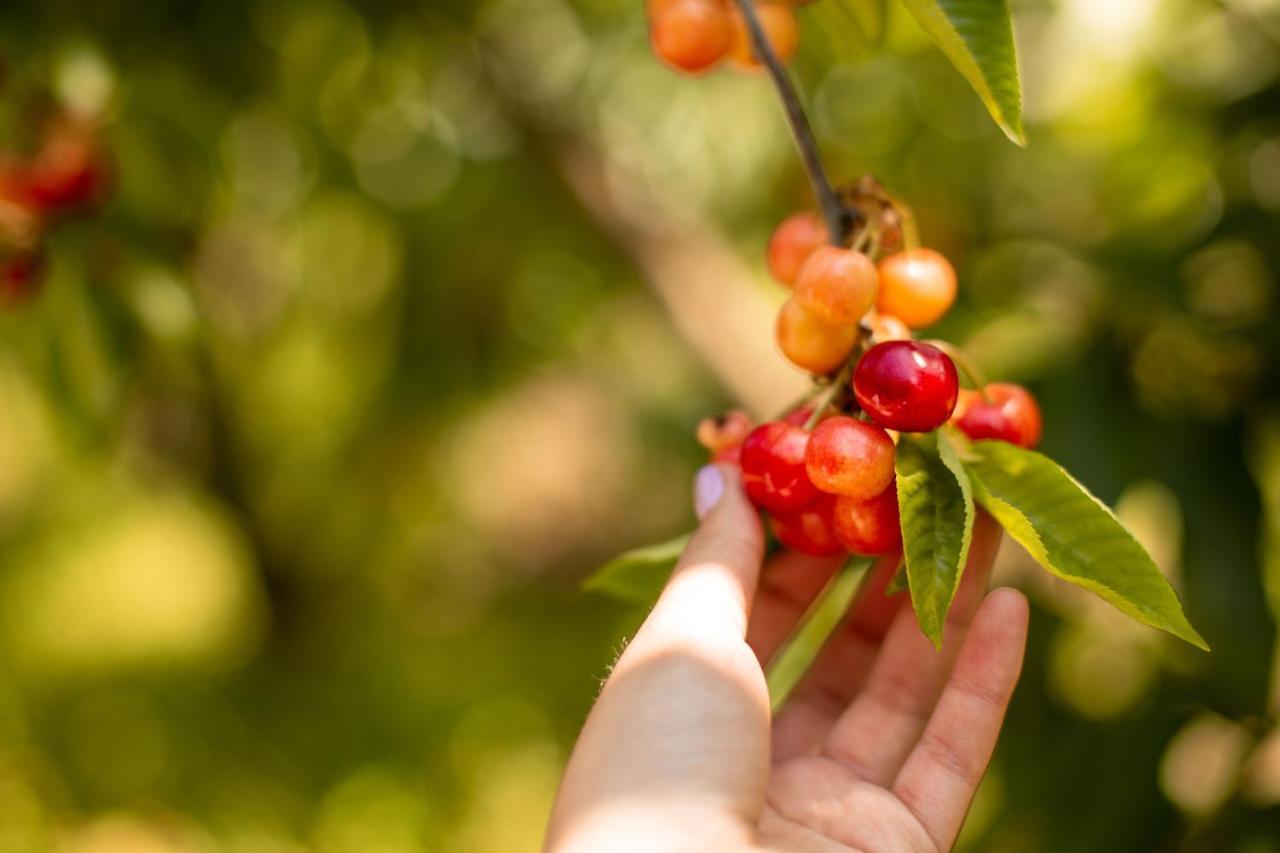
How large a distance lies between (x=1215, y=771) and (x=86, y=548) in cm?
291

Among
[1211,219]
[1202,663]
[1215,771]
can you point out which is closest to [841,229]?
[1211,219]

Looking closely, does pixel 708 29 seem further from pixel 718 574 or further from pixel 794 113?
pixel 718 574

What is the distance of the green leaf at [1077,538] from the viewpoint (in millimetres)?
676

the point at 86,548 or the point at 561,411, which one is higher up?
the point at 86,548

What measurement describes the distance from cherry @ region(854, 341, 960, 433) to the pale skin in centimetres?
19

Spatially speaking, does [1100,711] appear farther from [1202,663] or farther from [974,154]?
[974,154]

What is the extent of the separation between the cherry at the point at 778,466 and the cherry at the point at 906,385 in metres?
0.07

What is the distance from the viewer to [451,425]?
101 inches

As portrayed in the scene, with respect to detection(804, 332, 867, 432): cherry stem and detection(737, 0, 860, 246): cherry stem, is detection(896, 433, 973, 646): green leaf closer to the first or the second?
detection(804, 332, 867, 432): cherry stem

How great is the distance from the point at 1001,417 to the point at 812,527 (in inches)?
7.0

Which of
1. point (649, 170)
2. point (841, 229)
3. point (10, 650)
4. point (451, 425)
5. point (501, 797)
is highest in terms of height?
point (841, 229)

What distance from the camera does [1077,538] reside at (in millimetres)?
717

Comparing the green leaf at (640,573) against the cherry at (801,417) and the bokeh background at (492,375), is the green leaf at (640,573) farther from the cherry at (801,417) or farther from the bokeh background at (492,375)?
the bokeh background at (492,375)

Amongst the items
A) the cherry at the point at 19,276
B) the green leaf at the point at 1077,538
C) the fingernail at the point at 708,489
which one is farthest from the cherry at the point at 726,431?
the cherry at the point at 19,276
